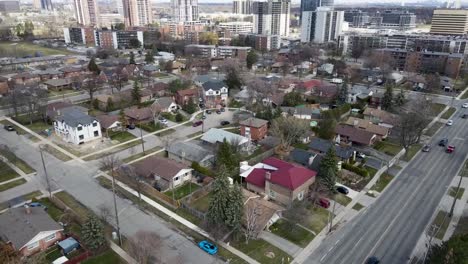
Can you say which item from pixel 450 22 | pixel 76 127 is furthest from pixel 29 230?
pixel 450 22

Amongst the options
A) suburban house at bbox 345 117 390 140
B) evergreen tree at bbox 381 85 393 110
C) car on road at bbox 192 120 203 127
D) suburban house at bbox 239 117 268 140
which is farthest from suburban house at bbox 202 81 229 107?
evergreen tree at bbox 381 85 393 110

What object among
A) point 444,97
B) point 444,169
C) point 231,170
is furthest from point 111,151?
point 444,97

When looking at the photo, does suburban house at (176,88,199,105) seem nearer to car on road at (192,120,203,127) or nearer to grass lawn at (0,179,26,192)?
car on road at (192,120,203,127)

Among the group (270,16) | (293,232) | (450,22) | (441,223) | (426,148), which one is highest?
(270,16)

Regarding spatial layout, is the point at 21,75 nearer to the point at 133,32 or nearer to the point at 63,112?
the point at 63,112

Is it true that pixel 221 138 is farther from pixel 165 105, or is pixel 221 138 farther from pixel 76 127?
pixel 76 127

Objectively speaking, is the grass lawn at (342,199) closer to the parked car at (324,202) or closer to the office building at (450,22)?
the parked car at (324,202)
